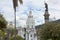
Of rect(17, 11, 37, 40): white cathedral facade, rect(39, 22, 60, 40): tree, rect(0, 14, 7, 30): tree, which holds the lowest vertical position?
rect(17, 11, 37, 40): white cathedral facade

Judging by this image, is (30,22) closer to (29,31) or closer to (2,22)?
(29,31)

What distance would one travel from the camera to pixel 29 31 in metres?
166

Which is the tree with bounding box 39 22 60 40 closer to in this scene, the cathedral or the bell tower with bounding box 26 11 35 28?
the cathedral

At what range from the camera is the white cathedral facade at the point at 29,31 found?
164375 millimetres

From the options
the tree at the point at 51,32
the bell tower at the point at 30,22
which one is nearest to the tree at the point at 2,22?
the tree at the point at 51,32

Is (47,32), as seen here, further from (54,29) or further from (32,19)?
(32,19)

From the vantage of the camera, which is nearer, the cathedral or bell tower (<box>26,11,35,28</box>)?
the cathedral

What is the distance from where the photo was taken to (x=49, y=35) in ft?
185

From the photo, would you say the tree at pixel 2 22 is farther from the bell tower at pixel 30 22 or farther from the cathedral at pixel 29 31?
the bell tower at pixel 30 22

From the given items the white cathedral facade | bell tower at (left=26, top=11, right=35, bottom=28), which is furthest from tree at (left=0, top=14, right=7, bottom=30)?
bell tower at (left=26, top=11, right=35, bottom=28)

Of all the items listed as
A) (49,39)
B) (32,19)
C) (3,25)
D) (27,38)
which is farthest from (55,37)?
(32,19)

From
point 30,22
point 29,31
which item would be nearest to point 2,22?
point 29,31

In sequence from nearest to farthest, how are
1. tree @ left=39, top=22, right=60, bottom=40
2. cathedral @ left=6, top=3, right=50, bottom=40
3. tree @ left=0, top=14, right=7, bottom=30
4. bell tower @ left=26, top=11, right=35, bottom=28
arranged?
tree @ left=39, top=22, right=60, bottom=40, tree @ left=0, top=14, right=7, bottom=30, cathedral @ left=6, top=3, right=50, bottom=40, bell tower @ left=26, top=11, right=35, bottom=28

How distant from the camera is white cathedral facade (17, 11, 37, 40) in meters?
164
